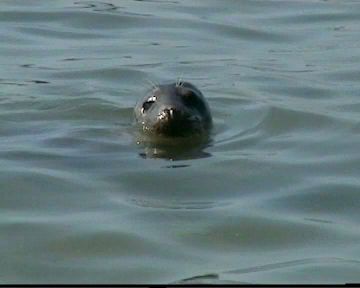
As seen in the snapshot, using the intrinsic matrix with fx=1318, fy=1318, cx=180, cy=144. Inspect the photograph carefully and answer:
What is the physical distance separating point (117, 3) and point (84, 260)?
28.9ft

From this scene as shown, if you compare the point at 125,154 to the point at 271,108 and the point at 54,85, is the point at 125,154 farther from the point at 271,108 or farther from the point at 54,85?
the point at 54,85

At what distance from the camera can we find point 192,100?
9.06m

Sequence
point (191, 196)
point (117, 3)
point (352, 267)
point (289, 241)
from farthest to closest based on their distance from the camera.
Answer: point (117, 3), point (191, 196), point (289, 241), point (352, 267)

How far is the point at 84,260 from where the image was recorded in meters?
6.20

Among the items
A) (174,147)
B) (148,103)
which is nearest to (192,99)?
(148,103)

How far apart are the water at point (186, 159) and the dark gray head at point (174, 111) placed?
15 cm

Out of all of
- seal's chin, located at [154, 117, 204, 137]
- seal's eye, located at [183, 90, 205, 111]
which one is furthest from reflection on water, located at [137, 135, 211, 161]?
seal's eye, located at [183, 90, 205, 111]

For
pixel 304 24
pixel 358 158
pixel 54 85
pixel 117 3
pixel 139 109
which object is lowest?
pixel 358 158

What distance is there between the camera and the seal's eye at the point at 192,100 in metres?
9.01

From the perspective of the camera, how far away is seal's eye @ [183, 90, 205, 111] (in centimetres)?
901

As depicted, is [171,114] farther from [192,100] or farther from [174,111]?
[192,100]

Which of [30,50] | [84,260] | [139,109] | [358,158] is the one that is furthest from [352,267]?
[30,50]

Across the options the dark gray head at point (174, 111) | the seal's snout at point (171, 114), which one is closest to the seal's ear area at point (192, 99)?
the dark gray head at point (174, 111)

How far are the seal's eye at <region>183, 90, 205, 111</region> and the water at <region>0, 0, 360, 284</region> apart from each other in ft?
0.73
